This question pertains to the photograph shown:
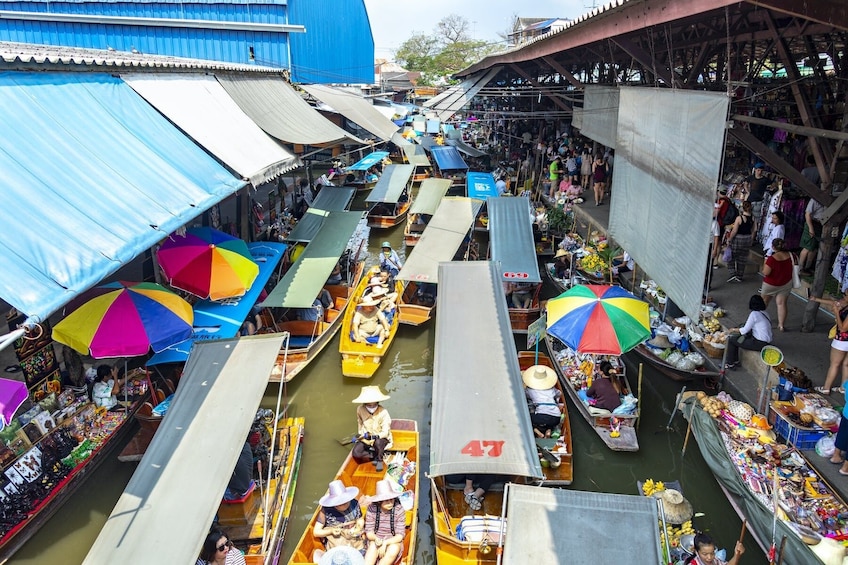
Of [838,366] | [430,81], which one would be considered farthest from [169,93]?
[430,81]

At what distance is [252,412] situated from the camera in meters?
6.61

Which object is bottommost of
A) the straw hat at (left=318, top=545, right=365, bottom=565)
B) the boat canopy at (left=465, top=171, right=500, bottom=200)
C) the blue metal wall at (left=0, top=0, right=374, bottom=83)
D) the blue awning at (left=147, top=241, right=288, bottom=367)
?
the straw hat at (left=318, top=545, right=365, bottom=565)

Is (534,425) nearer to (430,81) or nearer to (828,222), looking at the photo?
(828,222)

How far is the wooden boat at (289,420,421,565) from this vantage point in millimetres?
5840

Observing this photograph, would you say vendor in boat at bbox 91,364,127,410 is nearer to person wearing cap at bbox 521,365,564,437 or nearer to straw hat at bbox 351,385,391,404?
straw hat at bbox 351,385,391,404

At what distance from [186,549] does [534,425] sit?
173 inches

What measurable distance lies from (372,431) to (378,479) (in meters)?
0.63

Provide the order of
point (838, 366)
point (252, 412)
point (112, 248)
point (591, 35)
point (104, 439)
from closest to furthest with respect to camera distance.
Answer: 1. point (112, 248)
2. point (252, 412)
3. point (838, 366)
4. point (104, 439)
5. point (591, 35)

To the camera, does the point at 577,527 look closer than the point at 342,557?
Yes

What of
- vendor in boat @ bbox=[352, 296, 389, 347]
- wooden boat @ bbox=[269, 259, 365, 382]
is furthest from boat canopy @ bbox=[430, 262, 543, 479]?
wooden boat @ bbox=[269, 259, 365, 382]

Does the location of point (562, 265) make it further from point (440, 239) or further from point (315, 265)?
point (315, 265)

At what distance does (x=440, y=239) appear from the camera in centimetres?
1372

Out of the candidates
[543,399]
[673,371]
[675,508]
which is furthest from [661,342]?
[675,508]

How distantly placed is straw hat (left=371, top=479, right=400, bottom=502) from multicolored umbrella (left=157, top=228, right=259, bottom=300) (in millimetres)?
4578
